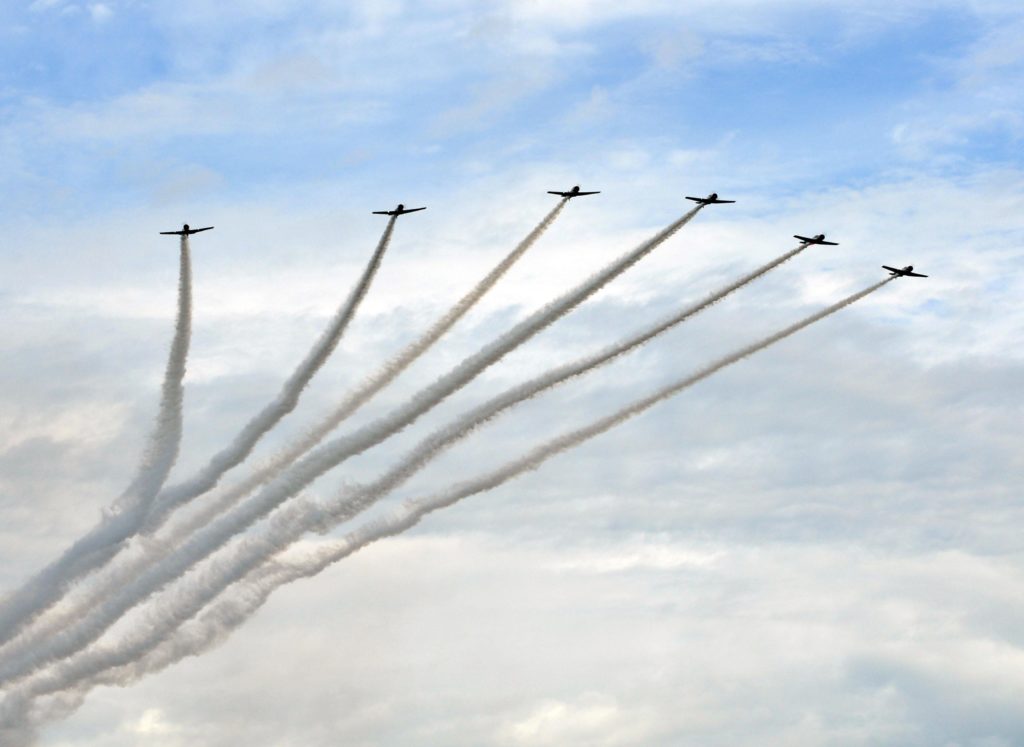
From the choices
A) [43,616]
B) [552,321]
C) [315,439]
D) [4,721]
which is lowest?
[4,721]

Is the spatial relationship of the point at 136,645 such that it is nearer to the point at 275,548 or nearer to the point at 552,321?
the point at 275,548

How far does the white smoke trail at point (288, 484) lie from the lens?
107562 millimetres

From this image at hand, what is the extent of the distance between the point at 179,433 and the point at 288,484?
8955mm

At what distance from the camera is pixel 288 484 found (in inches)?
4350

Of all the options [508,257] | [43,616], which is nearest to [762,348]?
[508,257]

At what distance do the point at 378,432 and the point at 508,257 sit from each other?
14.8 m

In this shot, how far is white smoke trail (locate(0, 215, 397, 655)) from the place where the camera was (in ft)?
360

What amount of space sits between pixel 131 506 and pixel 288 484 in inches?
469

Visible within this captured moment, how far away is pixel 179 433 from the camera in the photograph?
11300cm

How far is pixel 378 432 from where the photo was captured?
108188mm

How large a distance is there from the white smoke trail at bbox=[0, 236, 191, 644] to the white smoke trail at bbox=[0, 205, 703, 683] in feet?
8.91

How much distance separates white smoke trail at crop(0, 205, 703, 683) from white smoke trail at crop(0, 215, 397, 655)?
7.56 ft

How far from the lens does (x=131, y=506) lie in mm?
113562

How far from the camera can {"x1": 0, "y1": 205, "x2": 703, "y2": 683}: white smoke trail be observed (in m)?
108
